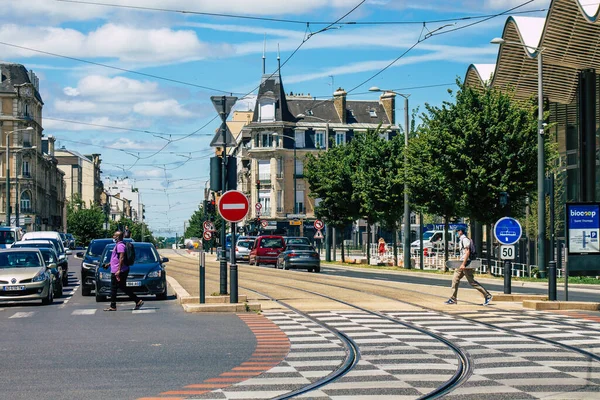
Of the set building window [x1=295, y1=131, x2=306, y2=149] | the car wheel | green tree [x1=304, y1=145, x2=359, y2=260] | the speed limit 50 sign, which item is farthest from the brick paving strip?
building window [x1=295, y1=131, x2=306, y2=149]

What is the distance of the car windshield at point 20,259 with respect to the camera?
2600 cm

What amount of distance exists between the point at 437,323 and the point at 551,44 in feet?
98.6

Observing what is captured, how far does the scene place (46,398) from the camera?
9.99 m

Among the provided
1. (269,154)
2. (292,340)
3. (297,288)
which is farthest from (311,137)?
(292,340)

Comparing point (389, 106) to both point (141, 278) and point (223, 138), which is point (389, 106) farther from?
point (223, 138)

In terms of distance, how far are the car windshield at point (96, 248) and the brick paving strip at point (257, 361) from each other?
13.3m

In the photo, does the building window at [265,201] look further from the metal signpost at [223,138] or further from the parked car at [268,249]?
the metal signpost at [223,138]

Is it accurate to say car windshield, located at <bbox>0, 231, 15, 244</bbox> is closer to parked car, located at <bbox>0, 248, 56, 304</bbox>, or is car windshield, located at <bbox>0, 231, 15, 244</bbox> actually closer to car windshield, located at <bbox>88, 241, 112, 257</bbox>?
car windshield, located at <bbox>88, 241, 112, 257</bbox>

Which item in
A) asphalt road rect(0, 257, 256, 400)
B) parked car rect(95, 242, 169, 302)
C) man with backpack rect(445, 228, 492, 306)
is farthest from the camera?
parked car rect(95, 242, 169, 302)

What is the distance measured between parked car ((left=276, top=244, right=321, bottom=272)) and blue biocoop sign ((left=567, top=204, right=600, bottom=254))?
87.9 feet

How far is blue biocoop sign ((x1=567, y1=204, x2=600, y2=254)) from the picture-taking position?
885 inches

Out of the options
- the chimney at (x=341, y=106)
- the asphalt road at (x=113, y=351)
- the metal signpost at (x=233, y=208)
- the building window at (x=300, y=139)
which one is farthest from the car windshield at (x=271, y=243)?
the chimney at (x=341, y=106)

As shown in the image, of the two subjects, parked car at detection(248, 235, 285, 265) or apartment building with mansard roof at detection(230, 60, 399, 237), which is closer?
parked car at detection(248, 235, 285, 265)

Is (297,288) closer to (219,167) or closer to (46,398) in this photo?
(219,167)
